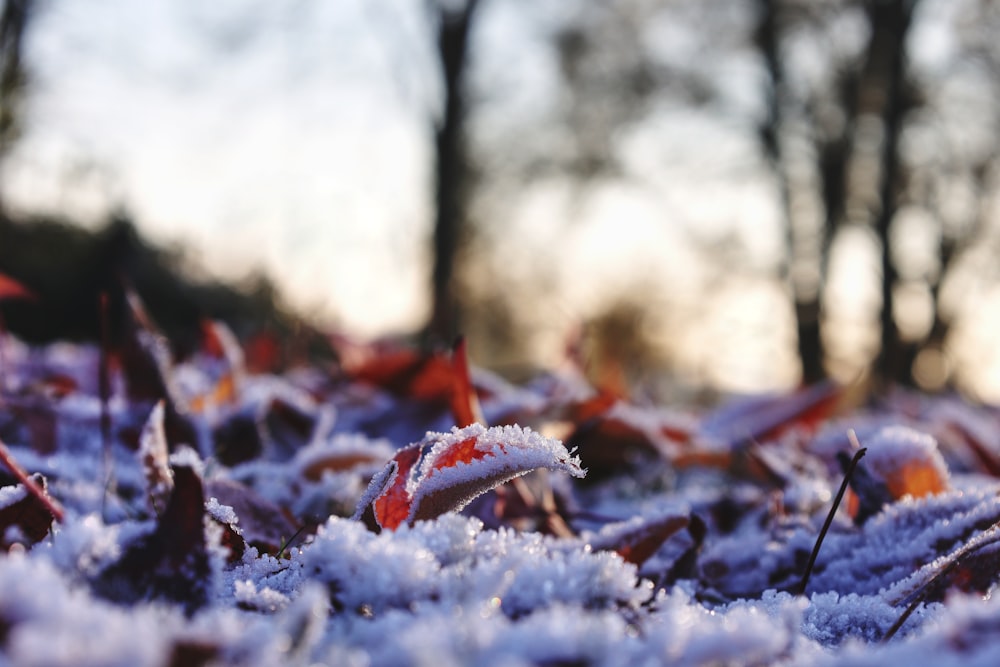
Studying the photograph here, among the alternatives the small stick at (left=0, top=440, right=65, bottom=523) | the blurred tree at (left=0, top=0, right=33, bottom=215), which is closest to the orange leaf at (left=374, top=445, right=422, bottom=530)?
the small stick at (left=0, top=440, right=65, bottom=523)

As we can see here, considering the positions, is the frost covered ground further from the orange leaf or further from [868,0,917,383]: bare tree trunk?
[868,0,917,383]: bare tree trunk

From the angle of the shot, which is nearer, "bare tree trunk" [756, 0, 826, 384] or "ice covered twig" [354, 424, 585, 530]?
"ice covered twig" [354, 424, 585, 530]

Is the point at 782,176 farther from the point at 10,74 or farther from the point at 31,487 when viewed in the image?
the point at 31,487

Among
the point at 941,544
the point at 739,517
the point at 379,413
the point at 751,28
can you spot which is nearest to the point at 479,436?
the point at 941,544

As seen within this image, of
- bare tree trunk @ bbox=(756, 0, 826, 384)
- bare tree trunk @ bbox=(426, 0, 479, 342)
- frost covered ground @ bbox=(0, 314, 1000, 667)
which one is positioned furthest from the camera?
bare tree trunk @ bbox=(756, 0, 826, 384)

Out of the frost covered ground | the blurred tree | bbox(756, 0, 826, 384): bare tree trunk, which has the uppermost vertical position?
the frost covered ground

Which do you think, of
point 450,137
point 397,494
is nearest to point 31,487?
point 397,494
